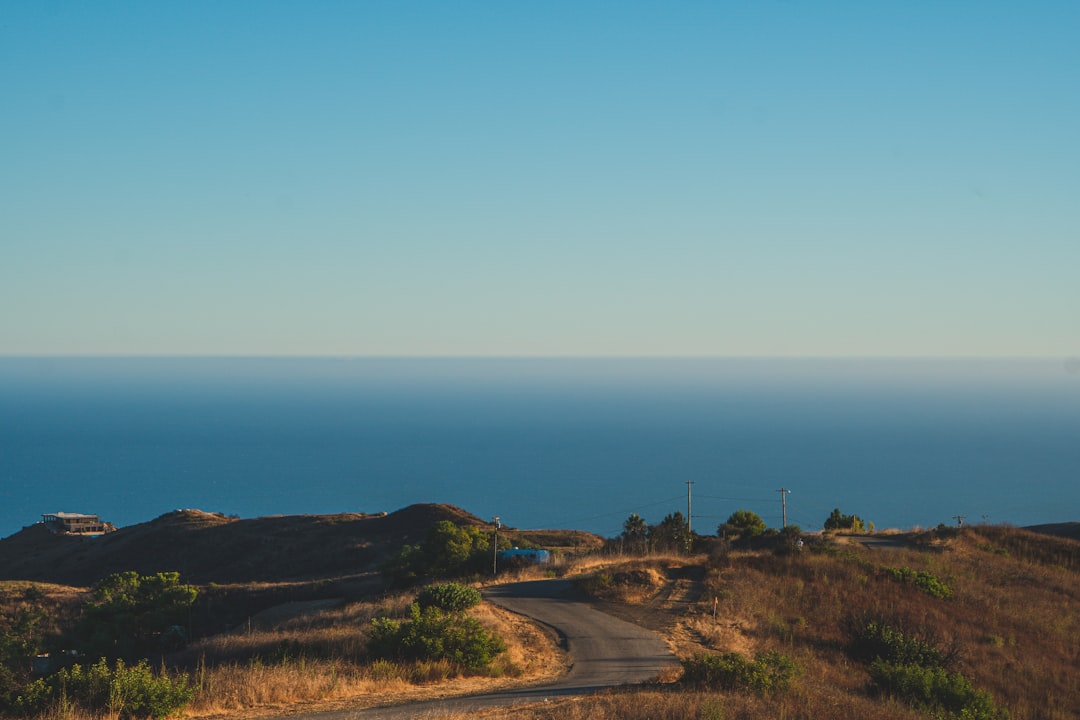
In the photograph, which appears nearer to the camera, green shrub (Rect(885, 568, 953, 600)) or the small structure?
green shrub (Rect(885, 568, 953, 600))

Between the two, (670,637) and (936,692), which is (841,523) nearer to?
(670,637)

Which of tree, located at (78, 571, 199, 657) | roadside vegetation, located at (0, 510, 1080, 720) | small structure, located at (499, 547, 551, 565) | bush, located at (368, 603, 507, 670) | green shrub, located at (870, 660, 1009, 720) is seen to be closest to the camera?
roadside vegetation, located at (0, 510, 1080, 720)

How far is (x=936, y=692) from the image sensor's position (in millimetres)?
15805

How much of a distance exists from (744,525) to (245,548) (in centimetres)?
3580

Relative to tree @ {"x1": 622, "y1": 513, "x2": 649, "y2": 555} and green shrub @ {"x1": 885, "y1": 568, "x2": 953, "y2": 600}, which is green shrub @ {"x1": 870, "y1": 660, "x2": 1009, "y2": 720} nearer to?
green shrub @ {"x1": 885, "y1": 568, "x2": 953, "y2": 600}

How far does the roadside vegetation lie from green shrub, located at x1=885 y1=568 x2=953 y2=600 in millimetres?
85

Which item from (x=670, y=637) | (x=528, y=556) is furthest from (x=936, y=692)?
(x=528, y=556)

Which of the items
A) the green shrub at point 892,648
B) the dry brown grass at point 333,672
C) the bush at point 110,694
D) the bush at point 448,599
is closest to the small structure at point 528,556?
the dry brown grass at point 333,672

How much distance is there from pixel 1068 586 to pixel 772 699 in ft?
75.7

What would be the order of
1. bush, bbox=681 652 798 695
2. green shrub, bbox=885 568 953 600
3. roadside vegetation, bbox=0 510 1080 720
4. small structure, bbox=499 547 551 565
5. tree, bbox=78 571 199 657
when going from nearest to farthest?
1. roadside vegetation, bbox=0 510 1080 720
2. bush, bbox=681 652 798 695
3. green shrub, bbox=885 568 953 600
4. tree, bbox=78 571 199 657
5. small structure, bbox=499 547 551 565

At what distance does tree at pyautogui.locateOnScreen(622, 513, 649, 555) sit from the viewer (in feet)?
124

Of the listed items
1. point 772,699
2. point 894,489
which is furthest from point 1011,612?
point 894,489

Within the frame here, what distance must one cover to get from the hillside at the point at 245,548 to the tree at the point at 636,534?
11198 millimetres

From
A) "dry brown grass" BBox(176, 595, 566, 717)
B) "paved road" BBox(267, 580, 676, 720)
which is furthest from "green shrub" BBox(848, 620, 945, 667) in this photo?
"dry brown grass" BBox(176, 595, 566, 717)
